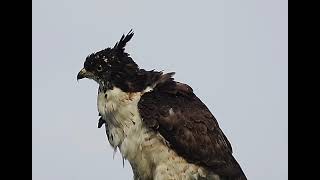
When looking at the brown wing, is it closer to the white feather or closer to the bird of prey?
the bird of prey

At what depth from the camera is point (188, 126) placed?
8.74m

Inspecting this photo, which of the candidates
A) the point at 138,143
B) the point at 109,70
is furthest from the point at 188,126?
the point at 109,70

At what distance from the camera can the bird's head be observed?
29.3ft

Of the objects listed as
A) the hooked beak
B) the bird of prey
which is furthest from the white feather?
the hooked beak

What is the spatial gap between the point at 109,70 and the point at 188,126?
4.60ft

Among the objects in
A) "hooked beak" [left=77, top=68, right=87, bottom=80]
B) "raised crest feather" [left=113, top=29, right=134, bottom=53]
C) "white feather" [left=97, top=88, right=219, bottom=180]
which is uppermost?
"raised crest feather" [left=113, top=29, right=134, bottom=53]

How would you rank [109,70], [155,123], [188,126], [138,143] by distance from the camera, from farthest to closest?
[109,70]
[188,126]
[138,143]
[155,123]

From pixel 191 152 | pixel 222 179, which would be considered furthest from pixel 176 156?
pixel 222 179

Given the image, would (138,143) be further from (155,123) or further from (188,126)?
(188,126)

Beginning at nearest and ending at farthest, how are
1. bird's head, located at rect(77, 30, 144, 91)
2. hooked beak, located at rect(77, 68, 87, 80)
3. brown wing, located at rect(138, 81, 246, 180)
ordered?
1. brown wing, located at rect(138, 81, 246, 180)
2. bird's head, located at rect(77, 30, 144, 91)
3. hooked beak, located at rect(77, 68, 87, 80)

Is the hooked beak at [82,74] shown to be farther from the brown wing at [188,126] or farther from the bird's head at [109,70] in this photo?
the brown wing at [188,126]
